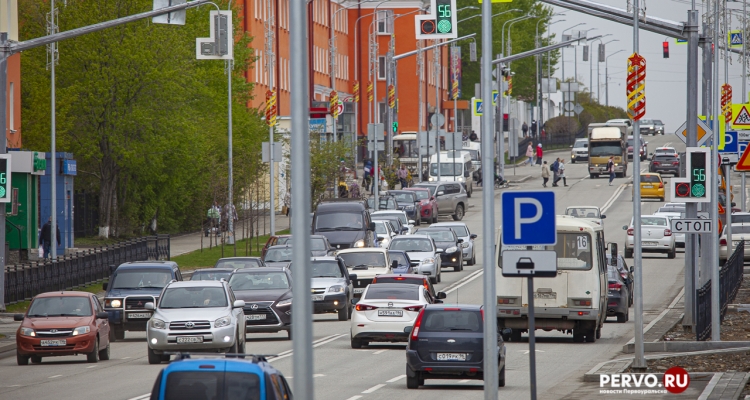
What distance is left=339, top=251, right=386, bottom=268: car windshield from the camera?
38.2m

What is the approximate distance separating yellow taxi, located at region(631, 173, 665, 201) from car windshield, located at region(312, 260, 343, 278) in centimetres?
4502

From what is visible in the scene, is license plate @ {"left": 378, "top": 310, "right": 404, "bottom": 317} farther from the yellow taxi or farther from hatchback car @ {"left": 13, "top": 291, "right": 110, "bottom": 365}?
the yellow taxi

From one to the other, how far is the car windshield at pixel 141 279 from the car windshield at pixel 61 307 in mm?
4141

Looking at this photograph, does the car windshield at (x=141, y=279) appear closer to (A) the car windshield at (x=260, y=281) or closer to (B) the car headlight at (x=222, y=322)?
(A) the car windshield at (x=260, y=281)

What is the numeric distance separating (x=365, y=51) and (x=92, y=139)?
2443 inches

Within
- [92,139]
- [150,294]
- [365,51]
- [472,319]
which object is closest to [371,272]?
[150,294]

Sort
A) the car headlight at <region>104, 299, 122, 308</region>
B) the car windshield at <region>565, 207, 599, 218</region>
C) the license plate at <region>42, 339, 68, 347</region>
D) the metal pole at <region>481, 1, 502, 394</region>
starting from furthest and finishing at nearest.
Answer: the car windshield at <region>565, 207, 599, 218</region>
the car headlight at <region>104, 299, 122, 308</region>
the license plate at <region>42, 339, 68, 347</region>
the metal pole at <region>481, 1, 502, 394</region>

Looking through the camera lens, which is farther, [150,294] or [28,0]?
[28,0]

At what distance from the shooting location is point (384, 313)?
26.1m

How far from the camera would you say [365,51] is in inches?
4574

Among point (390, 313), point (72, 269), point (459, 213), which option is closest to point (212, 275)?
point (390, 313)

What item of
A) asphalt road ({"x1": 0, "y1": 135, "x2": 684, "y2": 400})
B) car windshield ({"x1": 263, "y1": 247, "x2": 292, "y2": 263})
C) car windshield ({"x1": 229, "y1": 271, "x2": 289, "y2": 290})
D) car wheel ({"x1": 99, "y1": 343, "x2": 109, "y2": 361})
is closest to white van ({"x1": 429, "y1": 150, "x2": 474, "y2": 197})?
car windshield ({"x1": 263, "y1": 247, "x2": 292, "y2": 263})

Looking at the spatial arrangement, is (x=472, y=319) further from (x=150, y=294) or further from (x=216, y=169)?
(x=216, y=169)

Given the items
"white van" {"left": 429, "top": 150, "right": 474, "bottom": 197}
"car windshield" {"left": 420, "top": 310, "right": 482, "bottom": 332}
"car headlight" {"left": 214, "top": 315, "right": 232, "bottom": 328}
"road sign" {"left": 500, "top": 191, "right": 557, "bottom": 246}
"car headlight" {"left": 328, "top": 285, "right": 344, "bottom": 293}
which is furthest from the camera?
"white van" {"left": 429, "top": 150, "right": 474, "bottom": 197}
